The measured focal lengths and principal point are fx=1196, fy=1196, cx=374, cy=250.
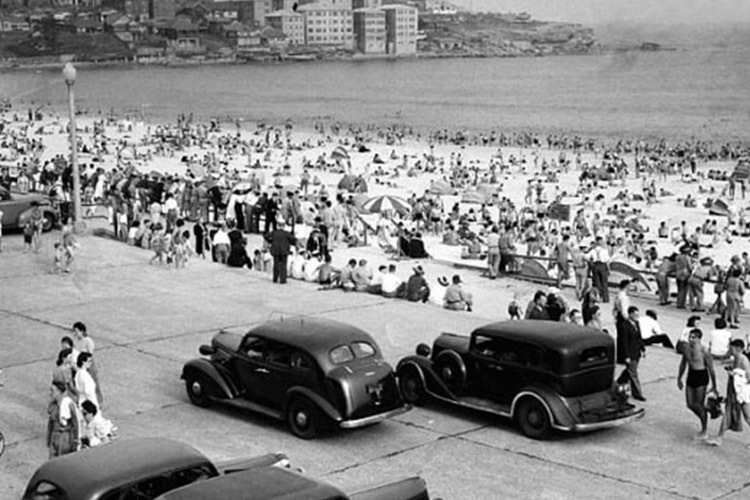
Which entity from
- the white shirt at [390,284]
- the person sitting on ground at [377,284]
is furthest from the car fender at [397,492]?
the person sitting on ground at [377,284]

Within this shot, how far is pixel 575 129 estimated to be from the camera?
92.9m

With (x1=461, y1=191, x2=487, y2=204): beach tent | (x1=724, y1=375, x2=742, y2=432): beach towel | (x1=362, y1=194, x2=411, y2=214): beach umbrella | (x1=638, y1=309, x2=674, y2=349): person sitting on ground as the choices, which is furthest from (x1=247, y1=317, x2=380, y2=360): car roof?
(x1=461, y1=191, x2=487, y2=204): beach tent

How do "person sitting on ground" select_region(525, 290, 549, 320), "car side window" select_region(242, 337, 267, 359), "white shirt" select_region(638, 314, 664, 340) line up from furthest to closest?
1. "white shirt" select_region(638, 314, 664, 340)
2. "person sitting on ground" select_region(525, 290, 549, 320)
3. "car side window" select_region(242, 337, 267, 359)

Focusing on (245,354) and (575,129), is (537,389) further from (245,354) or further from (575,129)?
(575,129)

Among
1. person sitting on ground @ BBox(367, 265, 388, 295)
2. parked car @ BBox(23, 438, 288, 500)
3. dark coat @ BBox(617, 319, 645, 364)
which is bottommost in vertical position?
person sitting on ground @ BBox(367, 265, 388, 295)

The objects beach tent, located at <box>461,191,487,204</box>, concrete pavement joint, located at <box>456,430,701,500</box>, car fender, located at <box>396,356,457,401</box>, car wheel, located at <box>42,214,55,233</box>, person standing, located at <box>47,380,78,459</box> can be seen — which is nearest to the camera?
concrete pavement joint, located at <box>456,430,701,500</box>

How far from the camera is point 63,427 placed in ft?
37.9

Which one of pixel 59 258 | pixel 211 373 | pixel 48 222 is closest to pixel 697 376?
pixel 211 373

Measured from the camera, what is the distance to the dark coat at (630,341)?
1415cm

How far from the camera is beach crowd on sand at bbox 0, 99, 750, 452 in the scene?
17.8 metres

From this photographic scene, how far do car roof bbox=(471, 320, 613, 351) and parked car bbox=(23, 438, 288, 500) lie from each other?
448 cm

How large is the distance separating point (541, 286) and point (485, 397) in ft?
34.1

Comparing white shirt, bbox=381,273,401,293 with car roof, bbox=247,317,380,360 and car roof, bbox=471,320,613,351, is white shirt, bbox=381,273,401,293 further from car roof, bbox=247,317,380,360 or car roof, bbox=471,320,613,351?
car roof, bbox=471,320,613,351

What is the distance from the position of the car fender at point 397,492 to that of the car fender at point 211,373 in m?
4.16
